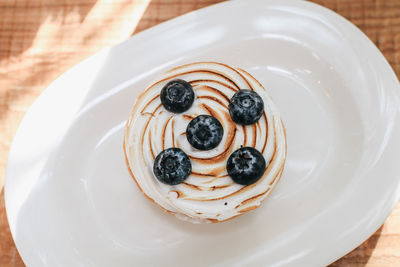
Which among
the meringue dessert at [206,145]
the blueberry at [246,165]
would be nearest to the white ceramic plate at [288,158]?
the meringue dessert at [206,145]

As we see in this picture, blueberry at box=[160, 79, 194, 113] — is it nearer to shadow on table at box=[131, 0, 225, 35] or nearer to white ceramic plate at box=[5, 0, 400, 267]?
white ceramic plate at box=[5, 0, 400, 267]

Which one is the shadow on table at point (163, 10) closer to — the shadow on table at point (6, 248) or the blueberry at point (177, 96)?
the blueberry at point (177, 96)

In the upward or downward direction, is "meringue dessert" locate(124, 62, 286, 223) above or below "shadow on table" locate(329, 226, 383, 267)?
above

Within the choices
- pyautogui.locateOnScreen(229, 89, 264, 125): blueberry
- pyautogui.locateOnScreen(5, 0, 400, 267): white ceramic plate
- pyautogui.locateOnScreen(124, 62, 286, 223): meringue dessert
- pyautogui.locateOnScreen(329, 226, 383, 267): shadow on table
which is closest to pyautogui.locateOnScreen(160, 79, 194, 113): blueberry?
pyautogui.locateOnScreen(124, 62, 286, 223): meringue dessert

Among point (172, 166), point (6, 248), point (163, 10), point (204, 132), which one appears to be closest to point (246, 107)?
point (204, 132)

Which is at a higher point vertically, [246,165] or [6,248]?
[246,165]

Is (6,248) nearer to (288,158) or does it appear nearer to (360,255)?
(288,158)

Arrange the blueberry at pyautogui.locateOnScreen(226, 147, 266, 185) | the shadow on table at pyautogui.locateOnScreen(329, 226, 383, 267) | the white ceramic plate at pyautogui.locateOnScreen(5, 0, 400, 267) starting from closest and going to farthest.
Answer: the blueberry at pyautogui.locateOnScreen(226, 147, 266, 185), the white ceramic plate at pyautogui.locateOnScreen(5, 0, 400, 267), the shadow on table at pyautogui.locateOnScreen(329, 226, 383, 267)
